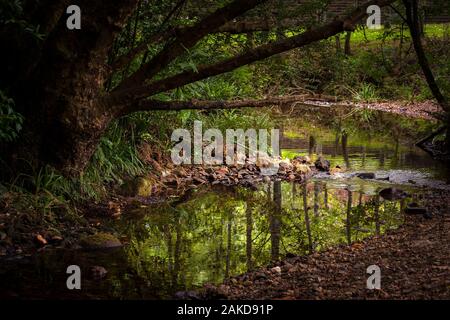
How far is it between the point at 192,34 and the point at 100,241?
2312 millimetres

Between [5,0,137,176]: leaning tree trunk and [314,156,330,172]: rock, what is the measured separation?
4.41 meters

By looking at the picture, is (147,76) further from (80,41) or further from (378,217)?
(378,217)

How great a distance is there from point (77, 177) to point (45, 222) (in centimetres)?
100

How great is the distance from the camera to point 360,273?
4941 millimetres

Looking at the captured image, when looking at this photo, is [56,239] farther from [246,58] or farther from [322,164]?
[322,164]

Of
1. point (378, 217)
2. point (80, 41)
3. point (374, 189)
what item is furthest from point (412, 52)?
point (80, 41)

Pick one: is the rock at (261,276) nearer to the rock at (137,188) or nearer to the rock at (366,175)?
the rock at (137,188)

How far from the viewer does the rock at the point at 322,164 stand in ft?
34.8

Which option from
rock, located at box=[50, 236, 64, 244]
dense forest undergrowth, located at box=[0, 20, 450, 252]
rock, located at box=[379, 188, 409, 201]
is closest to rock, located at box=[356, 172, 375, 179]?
rock, located at box=[379, 188, 409, 201]

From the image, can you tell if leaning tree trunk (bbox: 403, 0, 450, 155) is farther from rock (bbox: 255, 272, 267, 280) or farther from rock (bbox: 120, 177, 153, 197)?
rock (bbox: 255, 272, 267, 280)

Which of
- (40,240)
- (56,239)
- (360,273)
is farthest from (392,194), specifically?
(40,240)

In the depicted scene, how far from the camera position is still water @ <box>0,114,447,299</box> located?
5.30m

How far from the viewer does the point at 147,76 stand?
7.10 m

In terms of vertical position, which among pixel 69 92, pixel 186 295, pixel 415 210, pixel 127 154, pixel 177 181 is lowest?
pixel 186 295
